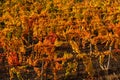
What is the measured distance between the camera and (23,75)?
746cm

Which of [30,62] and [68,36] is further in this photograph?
[68,36]

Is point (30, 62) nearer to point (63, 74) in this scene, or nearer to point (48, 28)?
point (63, 74)

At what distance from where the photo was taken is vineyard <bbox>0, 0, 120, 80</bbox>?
24.2ft

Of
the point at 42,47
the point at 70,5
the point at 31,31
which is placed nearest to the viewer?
the point at 42,47

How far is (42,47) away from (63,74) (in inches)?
28.4

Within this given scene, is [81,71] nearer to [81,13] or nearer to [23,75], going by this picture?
[23,75]

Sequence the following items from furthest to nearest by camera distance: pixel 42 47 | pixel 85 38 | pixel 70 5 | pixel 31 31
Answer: pixel 70 5 → pixel 31 31 → pixel 85 38 → pixel 42 47

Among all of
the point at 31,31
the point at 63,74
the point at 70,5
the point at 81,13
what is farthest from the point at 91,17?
the point at 63,74

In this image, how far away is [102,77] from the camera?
23.9 ft

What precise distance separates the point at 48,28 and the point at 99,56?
136cm

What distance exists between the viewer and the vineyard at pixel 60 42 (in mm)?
7375

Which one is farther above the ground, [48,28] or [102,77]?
[48,28]

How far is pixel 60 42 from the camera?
27.5 ft

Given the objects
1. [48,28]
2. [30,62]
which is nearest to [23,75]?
[30,62]
